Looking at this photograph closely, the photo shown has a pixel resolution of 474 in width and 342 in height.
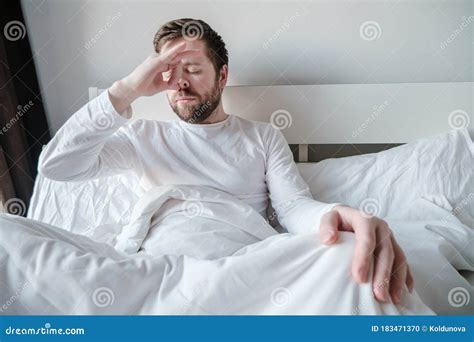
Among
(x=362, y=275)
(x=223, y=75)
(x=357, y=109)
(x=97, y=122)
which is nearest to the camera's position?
(x=362, y=275)

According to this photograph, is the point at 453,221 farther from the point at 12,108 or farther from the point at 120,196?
the point at 12,108

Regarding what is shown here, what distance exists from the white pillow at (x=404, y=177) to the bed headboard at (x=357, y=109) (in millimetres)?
82

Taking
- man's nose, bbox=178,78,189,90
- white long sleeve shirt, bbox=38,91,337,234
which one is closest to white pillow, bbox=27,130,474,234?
white long sleeve shirt, bbox=38,91,337,234

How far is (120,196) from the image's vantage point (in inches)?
37.3

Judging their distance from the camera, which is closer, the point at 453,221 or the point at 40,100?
the point at 453,221

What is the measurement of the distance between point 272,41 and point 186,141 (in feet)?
1.15

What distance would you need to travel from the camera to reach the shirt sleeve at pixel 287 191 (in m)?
0.73

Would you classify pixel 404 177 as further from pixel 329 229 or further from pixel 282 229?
pixel 329 229

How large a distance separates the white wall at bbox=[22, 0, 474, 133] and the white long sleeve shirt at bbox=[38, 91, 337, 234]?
20cm

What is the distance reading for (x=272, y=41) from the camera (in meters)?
0.99

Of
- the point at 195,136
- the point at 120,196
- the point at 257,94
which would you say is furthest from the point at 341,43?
the point at 120,196

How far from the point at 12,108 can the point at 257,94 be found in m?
0.61

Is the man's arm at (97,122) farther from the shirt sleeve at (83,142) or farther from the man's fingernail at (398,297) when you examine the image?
the man's fingernail at (398,297)

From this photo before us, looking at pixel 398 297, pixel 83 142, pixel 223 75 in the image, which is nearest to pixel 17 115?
pixel 83 142
